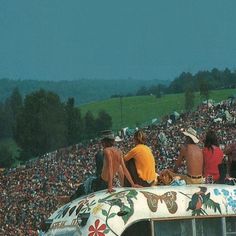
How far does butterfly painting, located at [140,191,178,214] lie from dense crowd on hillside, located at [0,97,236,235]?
39657 mm

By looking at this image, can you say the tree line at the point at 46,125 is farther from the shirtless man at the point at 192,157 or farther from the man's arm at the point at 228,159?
the shirtless man at the point at 192,157

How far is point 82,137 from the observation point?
15512 centimetres

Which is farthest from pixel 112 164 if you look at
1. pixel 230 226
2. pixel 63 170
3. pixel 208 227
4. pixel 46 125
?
pixel 46 125

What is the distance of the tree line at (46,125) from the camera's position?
14425 centimetres

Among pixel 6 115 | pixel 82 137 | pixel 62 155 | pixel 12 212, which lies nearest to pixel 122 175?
pixel 12 212

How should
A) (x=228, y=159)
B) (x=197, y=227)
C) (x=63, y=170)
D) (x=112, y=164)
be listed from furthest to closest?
(x=63, y=170), (x=228, y=159), (x=112, y=164), (x=197, y=227)

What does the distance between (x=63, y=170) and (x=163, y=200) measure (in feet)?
203

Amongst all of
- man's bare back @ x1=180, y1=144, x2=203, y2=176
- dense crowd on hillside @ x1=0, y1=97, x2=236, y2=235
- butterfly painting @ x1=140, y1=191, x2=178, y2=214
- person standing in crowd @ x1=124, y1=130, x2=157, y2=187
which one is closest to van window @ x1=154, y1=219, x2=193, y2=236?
butterfly painting @ x1=140, y1=191, x2=178, y2=214

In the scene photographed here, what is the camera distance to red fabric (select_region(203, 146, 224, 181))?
13.4 m

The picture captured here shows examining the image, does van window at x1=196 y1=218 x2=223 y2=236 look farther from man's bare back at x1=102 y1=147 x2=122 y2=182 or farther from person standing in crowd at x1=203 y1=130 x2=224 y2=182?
person standing in crowd at x1=203 y1=130 x2=224 y2=182

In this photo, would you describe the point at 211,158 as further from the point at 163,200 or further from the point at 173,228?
the point at 173,228

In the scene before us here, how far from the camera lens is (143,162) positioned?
509 inches

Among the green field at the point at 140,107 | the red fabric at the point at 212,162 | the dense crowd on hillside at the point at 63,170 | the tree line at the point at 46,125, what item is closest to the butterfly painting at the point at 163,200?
the red fabric at the point at 212,162

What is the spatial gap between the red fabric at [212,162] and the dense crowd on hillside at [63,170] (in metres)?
38.2
